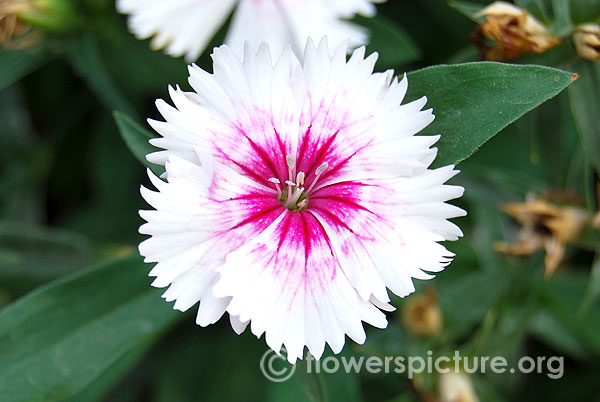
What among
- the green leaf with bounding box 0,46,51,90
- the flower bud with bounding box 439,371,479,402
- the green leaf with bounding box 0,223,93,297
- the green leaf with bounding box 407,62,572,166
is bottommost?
the flower bud with bounding box 439,371,479,402

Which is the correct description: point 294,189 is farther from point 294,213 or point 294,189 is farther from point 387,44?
point 387,44

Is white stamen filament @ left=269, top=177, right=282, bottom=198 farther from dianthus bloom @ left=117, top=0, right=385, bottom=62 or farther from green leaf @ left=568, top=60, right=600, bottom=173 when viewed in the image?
green leaf @ left=568, top=60, right=600, bottom=173

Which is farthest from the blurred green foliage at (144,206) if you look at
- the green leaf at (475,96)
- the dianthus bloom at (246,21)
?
the dianthus bloom at (246,21)

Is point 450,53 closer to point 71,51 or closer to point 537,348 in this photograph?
point 537,348

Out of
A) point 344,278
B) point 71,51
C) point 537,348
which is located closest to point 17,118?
point 71,51

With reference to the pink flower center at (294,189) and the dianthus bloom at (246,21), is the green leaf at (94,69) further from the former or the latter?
the pink flower center at (294,189)

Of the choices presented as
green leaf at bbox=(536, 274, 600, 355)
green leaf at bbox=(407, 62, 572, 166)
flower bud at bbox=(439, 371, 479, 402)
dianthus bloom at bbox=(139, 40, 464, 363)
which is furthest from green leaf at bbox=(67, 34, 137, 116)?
green leaf at bbox=(536, 274, 600, 355)

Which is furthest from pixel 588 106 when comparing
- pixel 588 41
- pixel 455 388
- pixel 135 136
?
pixel 135 136
